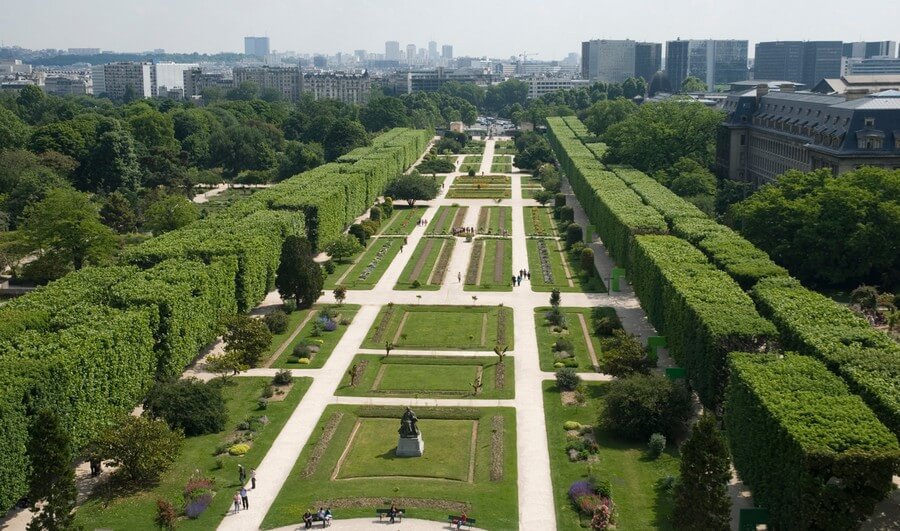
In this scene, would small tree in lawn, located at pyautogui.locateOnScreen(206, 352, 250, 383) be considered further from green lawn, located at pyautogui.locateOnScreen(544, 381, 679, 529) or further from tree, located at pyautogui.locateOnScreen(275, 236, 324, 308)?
green lawn, located at pyautogui.locateOnScreen(544, 381, 679, 529)

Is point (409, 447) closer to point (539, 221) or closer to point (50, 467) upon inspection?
point (50, 467)

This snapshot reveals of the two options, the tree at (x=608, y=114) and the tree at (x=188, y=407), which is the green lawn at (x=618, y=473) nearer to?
the tree at (x=188, y=407)

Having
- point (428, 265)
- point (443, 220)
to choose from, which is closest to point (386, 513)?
point (428, 265)

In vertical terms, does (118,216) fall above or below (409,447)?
above

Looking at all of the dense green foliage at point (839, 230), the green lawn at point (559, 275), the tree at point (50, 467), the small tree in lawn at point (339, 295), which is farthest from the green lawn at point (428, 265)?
the tree at point (50, 467)

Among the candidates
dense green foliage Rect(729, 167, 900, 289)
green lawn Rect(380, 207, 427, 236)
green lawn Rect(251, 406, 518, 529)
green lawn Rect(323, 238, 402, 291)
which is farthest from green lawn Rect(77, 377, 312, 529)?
green lawn Rect(380, 207, 427, 236)
